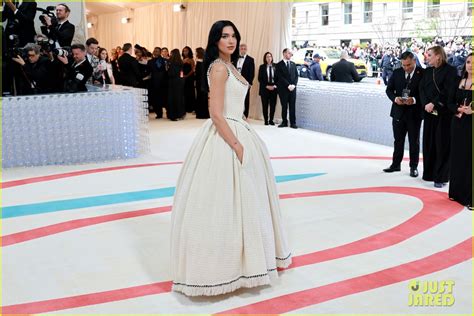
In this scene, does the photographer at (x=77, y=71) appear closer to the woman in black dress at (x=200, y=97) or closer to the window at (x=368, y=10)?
the window at (x=368, y=10)

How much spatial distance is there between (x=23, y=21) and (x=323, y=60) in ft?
16.0

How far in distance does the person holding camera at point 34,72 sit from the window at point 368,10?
4665 mm

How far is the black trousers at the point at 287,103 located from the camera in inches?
378

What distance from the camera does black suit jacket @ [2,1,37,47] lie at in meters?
7.61

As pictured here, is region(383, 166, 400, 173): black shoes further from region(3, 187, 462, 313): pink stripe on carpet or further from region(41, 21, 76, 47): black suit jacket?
region(41, 21, 76, 47): black suit jacket

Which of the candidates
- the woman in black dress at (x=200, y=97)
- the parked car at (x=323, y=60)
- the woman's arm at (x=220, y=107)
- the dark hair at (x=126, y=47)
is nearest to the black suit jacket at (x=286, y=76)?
the parked car at (x=323, y=60)

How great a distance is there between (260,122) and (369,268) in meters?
7.26

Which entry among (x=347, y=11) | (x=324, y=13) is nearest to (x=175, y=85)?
(x=324, y=13)

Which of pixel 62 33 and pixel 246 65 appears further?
pixel 246 65

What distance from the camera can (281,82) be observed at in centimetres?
957

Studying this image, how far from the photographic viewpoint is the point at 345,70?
8.91 metres

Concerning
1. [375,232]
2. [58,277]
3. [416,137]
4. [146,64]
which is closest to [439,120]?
[416,137]

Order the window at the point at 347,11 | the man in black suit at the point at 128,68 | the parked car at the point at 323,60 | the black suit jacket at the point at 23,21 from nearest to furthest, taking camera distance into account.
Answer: the black suit jacket at the point at 23,21, the window at the point at 347,11, the parked car at the point at 323,60, the man in black suit at the point at 128,68

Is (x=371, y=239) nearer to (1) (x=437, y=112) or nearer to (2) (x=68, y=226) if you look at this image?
(1) (x=437, y=112)
